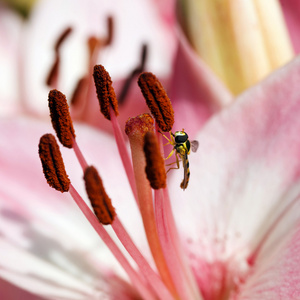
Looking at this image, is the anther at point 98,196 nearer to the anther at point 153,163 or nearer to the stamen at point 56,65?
the anther at point 153,163

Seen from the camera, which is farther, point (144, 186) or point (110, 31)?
point (110, 31)

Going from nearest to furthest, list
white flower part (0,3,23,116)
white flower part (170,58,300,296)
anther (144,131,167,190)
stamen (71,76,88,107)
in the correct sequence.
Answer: anther (144,131,167,190) → white flower part (170,58,300,296) → stamen (71,76,88,107) → white flower part (0,3,23,116)

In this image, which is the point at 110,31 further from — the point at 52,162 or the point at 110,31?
the point at 52,162

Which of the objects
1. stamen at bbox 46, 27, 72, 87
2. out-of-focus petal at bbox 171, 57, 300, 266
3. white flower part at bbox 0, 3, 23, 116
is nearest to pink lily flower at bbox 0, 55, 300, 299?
out-of-focus petal at bbox 171, 57, 300, 266

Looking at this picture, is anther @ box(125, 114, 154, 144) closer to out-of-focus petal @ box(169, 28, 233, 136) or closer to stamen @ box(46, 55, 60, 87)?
out-of-focus petal @ box(169, 28, 233, 136)

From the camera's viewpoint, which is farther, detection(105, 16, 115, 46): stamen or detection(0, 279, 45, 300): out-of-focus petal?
detection(105, 16, 115, 46): stamen

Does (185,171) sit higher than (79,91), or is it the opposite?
(79,91)

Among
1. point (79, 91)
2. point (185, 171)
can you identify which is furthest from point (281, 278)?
point (79, 91)
